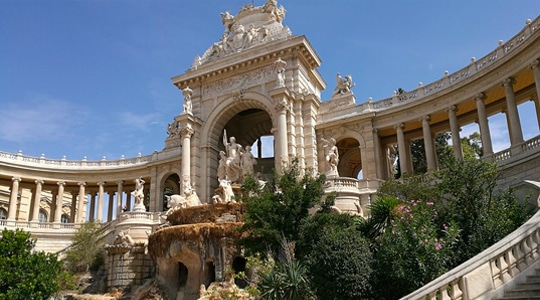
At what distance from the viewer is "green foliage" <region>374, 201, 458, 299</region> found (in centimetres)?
1255

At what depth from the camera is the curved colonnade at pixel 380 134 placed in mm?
26406

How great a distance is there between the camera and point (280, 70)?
33.4m

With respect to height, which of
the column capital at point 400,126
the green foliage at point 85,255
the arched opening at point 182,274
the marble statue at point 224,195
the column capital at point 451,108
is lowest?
the arched opening at point 182,274

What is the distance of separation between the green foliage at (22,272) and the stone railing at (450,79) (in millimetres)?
21730

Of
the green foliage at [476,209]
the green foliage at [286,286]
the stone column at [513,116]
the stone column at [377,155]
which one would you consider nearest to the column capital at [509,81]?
the stone column at [513,116]

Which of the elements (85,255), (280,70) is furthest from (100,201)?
(280,70)

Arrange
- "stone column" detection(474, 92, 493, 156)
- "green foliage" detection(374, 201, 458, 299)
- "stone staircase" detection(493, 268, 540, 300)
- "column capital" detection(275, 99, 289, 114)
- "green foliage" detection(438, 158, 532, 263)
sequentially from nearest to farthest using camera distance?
"stone staircase" detection(493, 268, 540, 300)
"green foliage" detection(374, 201, 458, 299)
"green foliage" detection(438, 158, 532, 263)
"stone column" detection(474, 92, 493, 156)
"column capital" detection(275, 99, 289, 114)

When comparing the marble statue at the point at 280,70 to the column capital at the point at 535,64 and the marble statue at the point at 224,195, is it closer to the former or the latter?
the marble statue at the point at 224,195

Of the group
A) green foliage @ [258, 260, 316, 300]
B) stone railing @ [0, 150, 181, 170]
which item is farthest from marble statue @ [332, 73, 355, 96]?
green foliage @ [258, 260, 316, 300]

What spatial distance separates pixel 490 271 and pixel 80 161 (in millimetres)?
43704

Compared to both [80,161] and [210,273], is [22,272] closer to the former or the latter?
[210,273]

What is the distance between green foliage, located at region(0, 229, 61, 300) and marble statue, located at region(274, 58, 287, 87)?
1912 cm

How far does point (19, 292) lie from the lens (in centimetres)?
1770

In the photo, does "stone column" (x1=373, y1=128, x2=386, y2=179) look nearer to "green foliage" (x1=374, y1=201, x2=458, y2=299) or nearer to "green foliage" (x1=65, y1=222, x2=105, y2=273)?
"green foliage" (x1=374, y1=201, x2=458, y2=299)
